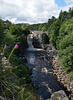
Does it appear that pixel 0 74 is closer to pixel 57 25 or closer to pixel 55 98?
pixel 55 98

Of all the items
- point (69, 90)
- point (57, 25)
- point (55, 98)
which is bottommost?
point (69, 90)

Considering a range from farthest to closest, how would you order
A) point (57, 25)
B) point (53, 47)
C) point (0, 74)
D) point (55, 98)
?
point (53, 47) → point (57, 25) → point (55, 98) → point (0, 74)

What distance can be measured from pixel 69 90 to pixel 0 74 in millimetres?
11060

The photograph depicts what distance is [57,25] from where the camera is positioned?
29547 millimetres

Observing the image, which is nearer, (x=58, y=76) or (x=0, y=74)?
(x=0, y=74)

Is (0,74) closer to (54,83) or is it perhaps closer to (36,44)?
(54,83)

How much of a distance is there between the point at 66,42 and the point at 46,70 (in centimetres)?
648

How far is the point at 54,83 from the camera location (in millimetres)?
13234

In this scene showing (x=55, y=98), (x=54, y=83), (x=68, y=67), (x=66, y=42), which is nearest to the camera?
(x=55, y=98)

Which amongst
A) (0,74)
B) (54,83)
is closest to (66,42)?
(54,83)

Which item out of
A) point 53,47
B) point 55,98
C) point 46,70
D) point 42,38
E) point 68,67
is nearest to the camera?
point 55,98

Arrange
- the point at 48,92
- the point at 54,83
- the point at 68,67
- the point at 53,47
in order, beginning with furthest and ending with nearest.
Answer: the point at 53,47, the point at 68,67, the point at 54,83, the point at 48,92

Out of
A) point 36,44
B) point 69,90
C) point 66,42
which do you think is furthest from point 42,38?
point 69,90

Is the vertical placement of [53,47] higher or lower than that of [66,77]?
higher
